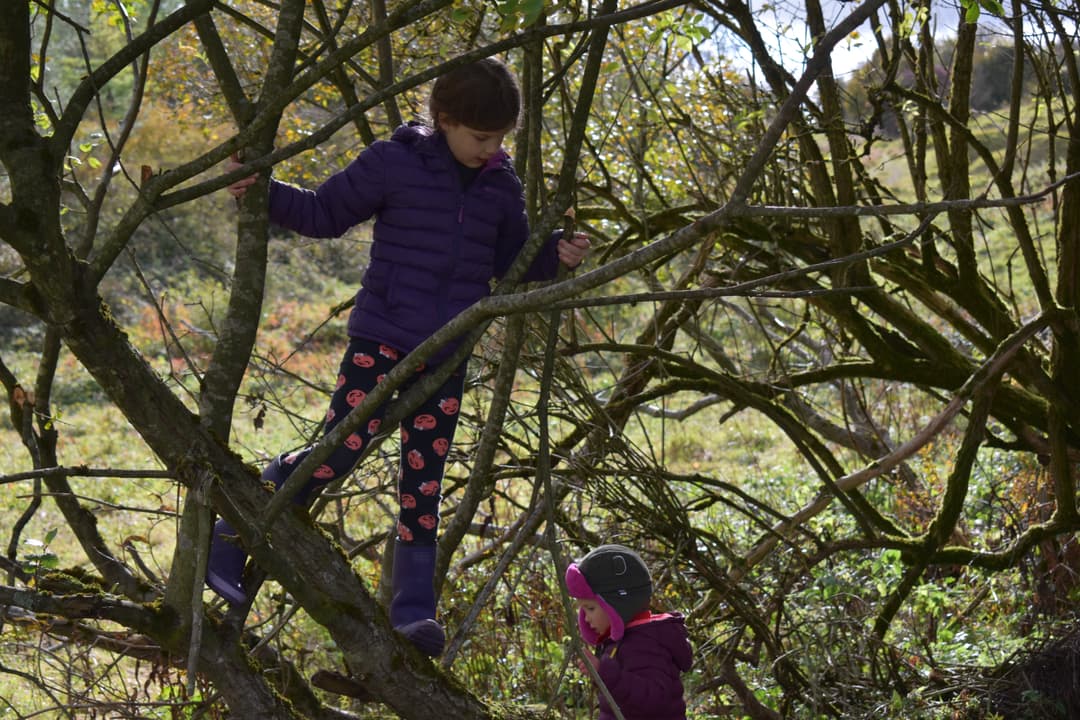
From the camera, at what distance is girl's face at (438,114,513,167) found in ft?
8.06

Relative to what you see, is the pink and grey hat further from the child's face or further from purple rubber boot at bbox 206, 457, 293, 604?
purple rubber boot at bbox 206, 457, 293, 604

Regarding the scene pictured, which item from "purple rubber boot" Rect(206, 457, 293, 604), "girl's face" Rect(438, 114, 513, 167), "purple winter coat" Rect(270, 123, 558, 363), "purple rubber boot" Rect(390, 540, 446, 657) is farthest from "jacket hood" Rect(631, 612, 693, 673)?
"girl's face" Rect(438, 114, 513, 167)

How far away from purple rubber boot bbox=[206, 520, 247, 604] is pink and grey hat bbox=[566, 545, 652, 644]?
2.68 feet

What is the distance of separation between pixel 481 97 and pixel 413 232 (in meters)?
0.34

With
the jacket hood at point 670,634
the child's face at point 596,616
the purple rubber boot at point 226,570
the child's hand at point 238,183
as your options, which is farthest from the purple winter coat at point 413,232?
the jacket hood at point 670,634

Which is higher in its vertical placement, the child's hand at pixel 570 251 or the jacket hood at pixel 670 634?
the child's hand at pixel 570 251

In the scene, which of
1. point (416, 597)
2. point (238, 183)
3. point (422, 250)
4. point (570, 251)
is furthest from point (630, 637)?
point (238, 183)

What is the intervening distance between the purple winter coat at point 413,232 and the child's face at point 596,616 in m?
Answer: 0.68

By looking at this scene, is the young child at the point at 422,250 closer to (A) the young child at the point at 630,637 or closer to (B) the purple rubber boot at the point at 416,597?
(B) the purple rubber boot at the point at 416,597

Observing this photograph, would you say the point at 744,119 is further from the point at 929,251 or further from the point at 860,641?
the point at 860,641

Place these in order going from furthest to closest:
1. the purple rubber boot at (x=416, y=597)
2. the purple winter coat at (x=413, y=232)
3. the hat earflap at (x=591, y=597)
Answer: the hat earflap at (x=591, y=597) < the purple winter coat at (x=413, y=232) < the purple rubber boot at (x=416, y=597)

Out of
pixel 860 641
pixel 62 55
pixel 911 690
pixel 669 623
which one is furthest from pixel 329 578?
pixel 62 55

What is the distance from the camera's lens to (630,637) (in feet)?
8.54

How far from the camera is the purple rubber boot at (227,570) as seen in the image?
6.88 ft
